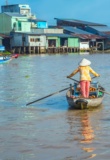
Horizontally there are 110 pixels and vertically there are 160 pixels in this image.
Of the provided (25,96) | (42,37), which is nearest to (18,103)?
(25,96)

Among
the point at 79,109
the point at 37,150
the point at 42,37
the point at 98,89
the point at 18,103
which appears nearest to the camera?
the point at 37,150

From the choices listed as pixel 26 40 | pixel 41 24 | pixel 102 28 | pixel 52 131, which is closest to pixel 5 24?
pixel 26 40

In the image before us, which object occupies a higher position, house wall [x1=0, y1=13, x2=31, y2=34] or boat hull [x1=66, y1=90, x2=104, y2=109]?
boat hull [x1=66, y1=90, x2=104, y2=109]

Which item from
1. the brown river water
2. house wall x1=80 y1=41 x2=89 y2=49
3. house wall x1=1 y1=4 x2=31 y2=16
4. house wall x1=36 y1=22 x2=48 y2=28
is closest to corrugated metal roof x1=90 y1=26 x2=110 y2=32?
house wall x1=80 y1=41 x2=89 y2=49

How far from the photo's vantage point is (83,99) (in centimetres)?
961

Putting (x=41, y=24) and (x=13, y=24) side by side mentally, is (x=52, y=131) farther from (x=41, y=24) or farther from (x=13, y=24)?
(x=41, y=24)

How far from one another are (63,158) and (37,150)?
604 mm

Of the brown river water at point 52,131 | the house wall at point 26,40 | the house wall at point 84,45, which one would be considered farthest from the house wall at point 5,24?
the brown river water at point 52,131

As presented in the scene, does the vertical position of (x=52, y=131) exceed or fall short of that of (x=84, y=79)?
it falls short

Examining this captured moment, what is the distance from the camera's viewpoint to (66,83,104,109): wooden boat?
31.7 feet

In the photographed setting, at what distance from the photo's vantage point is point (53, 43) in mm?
56125

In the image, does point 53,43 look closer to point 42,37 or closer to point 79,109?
point 42,37

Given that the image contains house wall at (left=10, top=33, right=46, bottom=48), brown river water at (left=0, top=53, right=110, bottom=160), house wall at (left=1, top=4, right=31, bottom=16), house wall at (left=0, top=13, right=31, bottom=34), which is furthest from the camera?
house wall at (left=1, top=4, right=31, bottom=16)

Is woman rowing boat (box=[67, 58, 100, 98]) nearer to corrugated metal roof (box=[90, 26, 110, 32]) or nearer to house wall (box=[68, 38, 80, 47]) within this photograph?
house wall (box=[68, 38, 80, 47])
